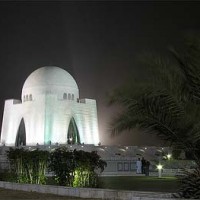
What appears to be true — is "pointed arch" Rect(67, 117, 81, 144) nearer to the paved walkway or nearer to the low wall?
the low wall

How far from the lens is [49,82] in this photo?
5206 centimetres

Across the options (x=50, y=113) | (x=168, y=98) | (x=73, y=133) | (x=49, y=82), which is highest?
(x=49, y=82)

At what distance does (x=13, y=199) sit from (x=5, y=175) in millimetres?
6033

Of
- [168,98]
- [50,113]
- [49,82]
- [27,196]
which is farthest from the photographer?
[49,82]

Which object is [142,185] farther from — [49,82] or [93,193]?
[49,82]

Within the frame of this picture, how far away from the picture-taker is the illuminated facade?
1996 inches

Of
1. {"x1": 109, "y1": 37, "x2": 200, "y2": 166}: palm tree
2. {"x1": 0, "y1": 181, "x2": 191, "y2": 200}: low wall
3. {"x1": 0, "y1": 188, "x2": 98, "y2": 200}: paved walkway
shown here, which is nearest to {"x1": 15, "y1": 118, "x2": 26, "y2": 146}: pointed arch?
{"x1": 0, "y1": 181, "x2": 191, "y2": 200}: low wall

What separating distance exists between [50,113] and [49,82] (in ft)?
12.1

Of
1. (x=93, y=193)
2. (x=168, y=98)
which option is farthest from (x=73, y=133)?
(x=168, y=98)

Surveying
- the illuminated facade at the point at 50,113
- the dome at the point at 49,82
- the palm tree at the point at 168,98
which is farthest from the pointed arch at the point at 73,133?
the palm tree at the point at 168,98

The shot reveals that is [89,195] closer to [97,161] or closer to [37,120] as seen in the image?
[97,161]

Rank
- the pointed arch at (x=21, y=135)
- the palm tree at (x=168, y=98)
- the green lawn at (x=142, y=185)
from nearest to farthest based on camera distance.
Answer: the palm tree at (x=168, y=98)
the green lawn at (x=142, y=185)
the pointed arch at (x=21, y=135)

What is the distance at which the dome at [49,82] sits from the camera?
5212 centimetres

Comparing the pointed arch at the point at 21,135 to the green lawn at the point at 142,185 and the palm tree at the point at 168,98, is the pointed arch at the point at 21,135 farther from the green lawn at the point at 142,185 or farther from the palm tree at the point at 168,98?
the palm tree at the point at 168,98
